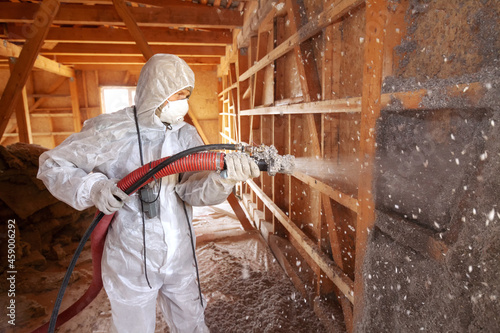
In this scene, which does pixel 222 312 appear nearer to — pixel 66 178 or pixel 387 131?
pixel 66 178

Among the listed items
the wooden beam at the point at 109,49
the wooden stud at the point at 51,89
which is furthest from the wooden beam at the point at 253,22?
the wooden stud at the point at 51,89

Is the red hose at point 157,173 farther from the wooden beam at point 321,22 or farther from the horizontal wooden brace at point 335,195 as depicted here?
the wooden beam at point 321,22

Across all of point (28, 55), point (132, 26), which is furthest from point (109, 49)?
point (132, 26)

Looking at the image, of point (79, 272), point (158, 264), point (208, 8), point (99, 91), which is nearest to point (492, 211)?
point (158, 264)

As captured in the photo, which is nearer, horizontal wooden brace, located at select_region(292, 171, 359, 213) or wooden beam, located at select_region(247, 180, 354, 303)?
horizontal wooden brace, located at select_region(292, 171, 359, 213)

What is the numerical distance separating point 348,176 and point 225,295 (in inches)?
65.7

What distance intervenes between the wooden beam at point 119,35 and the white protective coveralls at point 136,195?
4.23m

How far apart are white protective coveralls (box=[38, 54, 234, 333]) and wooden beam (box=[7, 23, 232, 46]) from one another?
13.9 feet

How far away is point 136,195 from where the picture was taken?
1626mm

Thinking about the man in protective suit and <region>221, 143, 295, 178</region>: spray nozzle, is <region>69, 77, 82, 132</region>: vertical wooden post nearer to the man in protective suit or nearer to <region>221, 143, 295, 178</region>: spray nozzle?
the man in protective suit

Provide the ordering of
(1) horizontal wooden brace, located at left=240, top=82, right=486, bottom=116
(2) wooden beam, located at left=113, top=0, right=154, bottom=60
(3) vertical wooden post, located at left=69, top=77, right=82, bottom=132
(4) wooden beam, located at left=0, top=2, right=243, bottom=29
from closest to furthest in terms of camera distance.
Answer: (1) horizontal wooden brace, located at left=240, top=82, right=486, bottom=116 < (2) wooden beam, located at left=113, top=0, right=154, bottom=60 < (4) wooden beam, located at left=0, top=2, right=243, bottom=29 < (3) vertical wooden post, located at left=69, top=77, right=82, bottom=132

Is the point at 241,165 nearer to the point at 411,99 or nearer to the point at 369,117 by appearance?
the point at 369,117

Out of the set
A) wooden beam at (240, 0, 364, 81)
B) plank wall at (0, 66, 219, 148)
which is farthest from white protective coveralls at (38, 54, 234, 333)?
plank wall at (0, 66, 219, 148)

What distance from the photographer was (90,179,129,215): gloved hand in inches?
54.9
